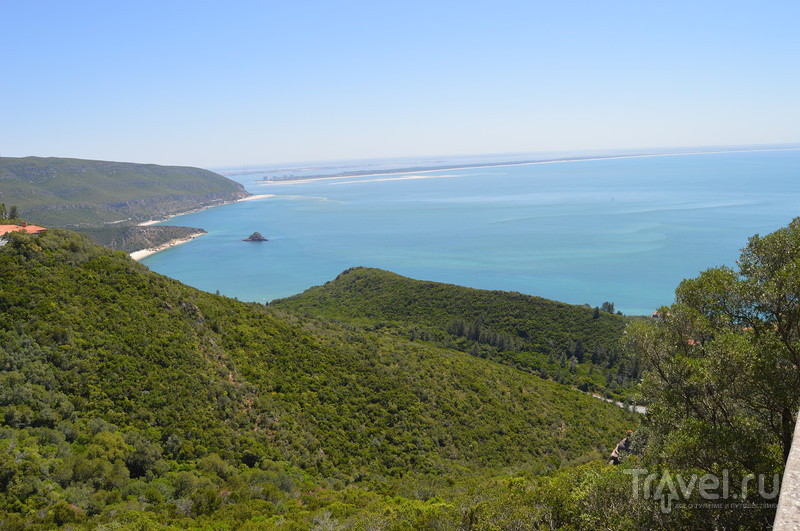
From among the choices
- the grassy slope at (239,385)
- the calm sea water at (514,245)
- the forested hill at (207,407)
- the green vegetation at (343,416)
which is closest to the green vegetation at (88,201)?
the calm sea water at (514,245)

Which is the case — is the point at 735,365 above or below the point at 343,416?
above

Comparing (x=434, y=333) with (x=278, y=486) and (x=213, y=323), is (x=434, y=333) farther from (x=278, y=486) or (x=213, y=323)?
(x=278, y=486)

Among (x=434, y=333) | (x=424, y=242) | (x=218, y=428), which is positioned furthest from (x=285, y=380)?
(x=424, y=242)

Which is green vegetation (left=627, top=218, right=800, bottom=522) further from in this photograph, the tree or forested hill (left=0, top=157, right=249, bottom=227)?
forested hill (left=0, top=157, right=249, bottom=227)

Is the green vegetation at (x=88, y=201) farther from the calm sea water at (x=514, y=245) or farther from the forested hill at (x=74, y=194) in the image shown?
the calm sea water at (x=514, y=245)

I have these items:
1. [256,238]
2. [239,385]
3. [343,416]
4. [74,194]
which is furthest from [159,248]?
[343,416]

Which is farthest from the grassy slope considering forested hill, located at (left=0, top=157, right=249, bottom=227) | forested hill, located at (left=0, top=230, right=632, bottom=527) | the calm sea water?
forested hill, located at (left=0, top=157, right=249, bottom=227)

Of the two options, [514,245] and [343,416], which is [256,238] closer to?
[514,245]
